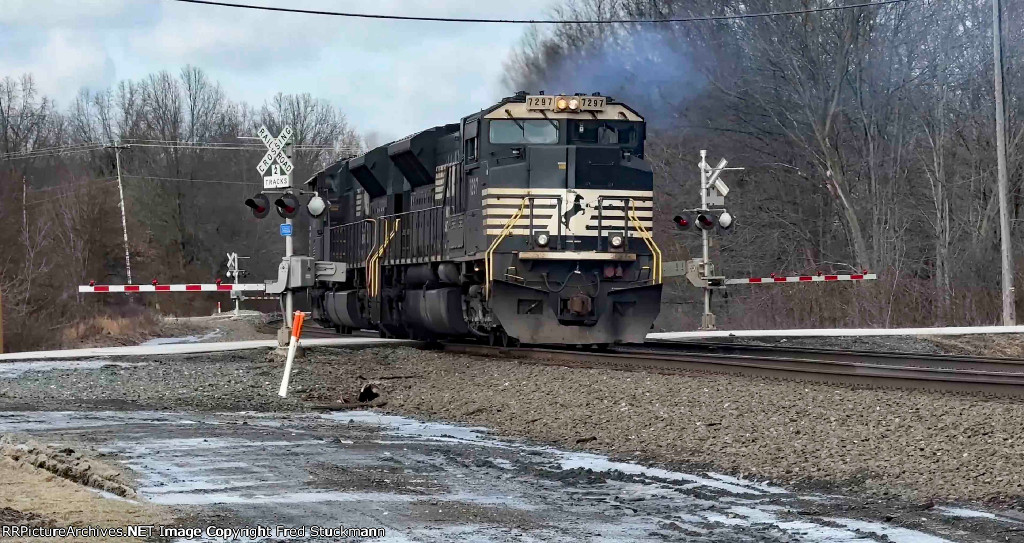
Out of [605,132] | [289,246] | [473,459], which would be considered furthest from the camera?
[289,246]

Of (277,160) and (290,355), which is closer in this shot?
(290,355)

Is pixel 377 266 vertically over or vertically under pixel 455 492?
over

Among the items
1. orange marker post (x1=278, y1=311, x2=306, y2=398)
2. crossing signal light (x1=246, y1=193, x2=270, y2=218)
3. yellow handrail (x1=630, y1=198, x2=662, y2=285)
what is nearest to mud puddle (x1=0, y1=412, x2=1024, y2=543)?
orange marker post (x1=278, y1=311, x2=306, y2=398)

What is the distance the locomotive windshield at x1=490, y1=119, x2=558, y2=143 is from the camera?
1783 cm

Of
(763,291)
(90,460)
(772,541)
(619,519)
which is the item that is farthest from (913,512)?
(763,291)

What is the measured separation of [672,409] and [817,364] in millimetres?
3898

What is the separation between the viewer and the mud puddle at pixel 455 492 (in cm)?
600

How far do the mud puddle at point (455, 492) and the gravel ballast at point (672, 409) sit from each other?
578 mm

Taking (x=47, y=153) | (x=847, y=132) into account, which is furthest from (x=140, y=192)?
(x=847, y=132)

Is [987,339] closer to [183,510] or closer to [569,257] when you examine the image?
[569,257]

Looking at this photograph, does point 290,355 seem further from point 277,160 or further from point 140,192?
point 140,192

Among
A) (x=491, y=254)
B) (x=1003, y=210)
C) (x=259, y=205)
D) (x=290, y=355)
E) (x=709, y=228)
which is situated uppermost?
(x=1003, y=210)

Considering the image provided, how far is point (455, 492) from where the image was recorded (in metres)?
7.12

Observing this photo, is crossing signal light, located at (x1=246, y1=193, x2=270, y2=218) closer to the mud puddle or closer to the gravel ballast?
the gravel ballast
